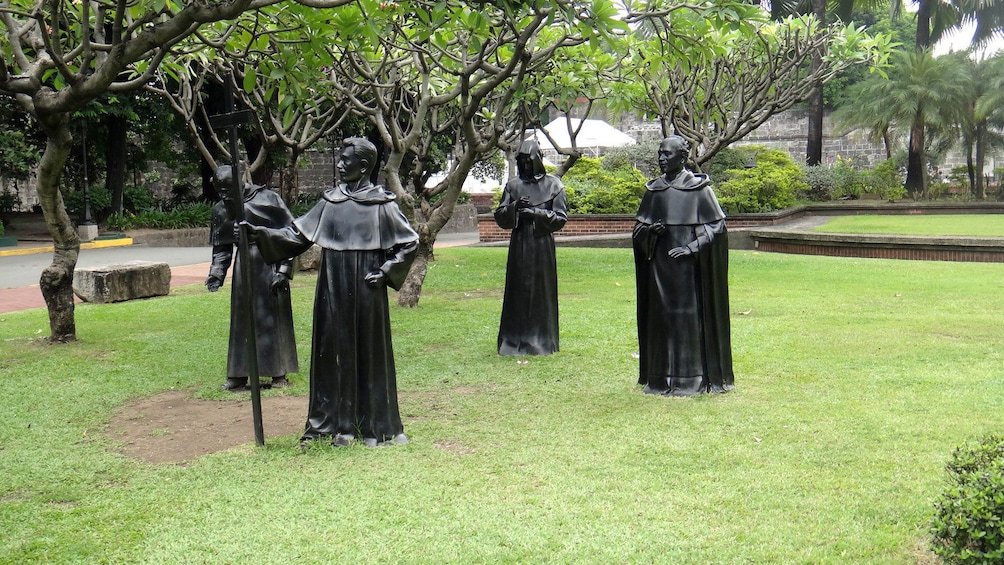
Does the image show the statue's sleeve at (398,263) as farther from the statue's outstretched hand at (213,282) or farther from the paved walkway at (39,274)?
the paved walkway at (39,274)

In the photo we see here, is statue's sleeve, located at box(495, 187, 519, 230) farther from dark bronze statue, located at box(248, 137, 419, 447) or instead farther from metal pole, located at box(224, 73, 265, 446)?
metal pole, located at box(224, 73, 265, 446)

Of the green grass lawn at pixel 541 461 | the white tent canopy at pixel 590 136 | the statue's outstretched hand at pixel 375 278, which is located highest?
the white tent canopy at pixel 590 136

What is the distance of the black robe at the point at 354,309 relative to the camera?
18.3 feet

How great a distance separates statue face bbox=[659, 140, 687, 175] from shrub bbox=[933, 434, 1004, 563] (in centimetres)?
365

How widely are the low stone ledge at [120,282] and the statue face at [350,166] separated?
869 cm

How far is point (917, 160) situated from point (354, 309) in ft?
98.0

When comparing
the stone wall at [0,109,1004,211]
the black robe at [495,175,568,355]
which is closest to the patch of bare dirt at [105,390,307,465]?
the black robe at [495,175,568,355]

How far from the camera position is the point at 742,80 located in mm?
16297

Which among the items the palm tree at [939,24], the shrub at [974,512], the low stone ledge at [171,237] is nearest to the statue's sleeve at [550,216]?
the shrub at [974,512]

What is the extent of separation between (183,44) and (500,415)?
5006 mm

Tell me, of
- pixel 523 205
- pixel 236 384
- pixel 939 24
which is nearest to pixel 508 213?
pixel 523 205

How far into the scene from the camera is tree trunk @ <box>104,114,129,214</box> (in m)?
25.3

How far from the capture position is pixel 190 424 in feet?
21.8

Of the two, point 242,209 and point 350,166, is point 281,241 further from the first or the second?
point 350,166
